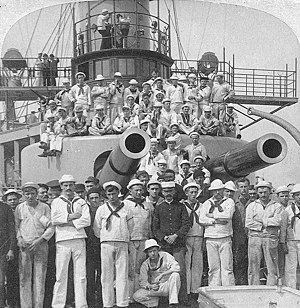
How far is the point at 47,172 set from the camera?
762cm

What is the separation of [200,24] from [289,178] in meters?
2.52

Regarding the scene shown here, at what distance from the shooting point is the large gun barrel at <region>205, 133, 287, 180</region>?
179 inches

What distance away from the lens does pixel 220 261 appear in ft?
16.6

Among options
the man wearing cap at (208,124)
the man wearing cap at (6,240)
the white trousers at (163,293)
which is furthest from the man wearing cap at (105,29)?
the white trousers at (163,293)

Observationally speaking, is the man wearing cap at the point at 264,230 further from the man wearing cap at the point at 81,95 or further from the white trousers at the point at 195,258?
the man wearing cap at the point at 81,95

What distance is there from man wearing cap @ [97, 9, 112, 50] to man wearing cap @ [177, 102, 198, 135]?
205cm

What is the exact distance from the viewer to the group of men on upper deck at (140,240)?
4.56 m

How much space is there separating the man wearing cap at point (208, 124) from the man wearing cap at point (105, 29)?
2.17 m

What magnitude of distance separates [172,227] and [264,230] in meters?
0.96

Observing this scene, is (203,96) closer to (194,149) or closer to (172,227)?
(194,149)

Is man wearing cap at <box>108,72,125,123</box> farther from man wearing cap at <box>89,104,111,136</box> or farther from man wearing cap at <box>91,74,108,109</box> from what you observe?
man wearing cap at <box>89,104,111,136</box>

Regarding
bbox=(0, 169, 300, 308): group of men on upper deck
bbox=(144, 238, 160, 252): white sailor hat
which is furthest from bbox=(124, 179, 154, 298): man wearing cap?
bbox=(144, 238, 160, 252): white sailor hat

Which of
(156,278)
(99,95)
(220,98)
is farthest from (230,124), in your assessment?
(156,278)

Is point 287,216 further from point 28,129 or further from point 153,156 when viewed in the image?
point 28,129
